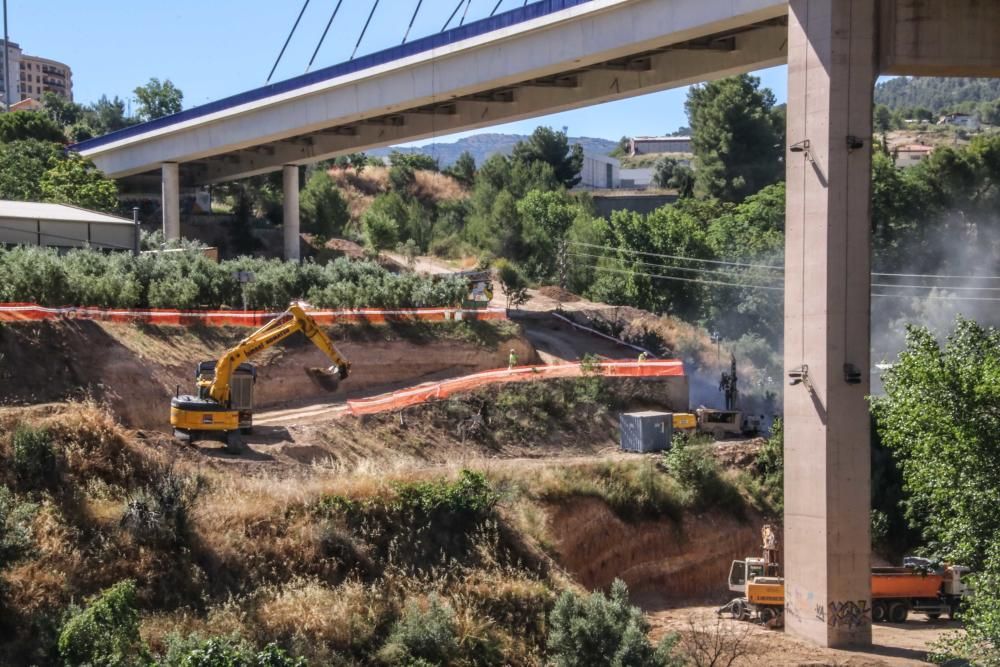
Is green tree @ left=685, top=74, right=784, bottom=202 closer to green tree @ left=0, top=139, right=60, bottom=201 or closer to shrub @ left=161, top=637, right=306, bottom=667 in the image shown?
green tree @ left=0, top=139, right=60, bottom=201

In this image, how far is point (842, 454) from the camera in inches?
1190

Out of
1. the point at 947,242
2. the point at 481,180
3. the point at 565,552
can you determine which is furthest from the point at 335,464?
the point at 481,180

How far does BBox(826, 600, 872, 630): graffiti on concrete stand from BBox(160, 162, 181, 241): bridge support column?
45017 millimetres

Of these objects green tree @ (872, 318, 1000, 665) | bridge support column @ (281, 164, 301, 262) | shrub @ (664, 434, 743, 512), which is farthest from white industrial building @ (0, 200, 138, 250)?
green tree @ (872, 318, 1000, 665)

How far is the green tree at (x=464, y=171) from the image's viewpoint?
115000 millimetres

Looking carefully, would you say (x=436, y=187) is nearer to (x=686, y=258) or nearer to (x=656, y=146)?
(x=686, y=258)

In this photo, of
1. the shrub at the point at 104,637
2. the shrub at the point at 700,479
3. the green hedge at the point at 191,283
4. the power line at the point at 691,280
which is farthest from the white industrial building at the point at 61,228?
the power line at the point at 691,280

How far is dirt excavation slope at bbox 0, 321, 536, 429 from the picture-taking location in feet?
115

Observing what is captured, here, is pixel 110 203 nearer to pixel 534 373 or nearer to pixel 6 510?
pixel 534 373

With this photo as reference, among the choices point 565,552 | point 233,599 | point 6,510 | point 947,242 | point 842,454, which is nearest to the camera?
point 6,510

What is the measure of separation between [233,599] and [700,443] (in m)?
19.9

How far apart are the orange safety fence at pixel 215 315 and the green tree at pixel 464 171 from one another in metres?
64.4

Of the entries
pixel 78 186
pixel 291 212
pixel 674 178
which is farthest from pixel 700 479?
pixel 674 178

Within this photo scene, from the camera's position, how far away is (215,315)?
4353 centimetres
